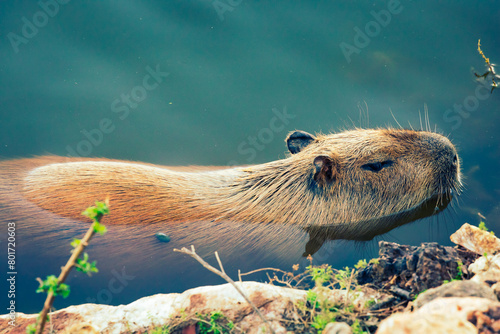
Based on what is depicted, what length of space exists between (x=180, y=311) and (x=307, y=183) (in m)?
1.93

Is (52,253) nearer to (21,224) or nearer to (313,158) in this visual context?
(21,224)

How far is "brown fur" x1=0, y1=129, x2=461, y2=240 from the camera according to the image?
364 centimetres

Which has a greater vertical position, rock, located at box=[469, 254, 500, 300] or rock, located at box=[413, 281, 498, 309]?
rock, located at box=[469, 254, 500, 300]

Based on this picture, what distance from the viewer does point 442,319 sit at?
1.44m

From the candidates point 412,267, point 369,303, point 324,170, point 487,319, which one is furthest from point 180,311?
point 324,170

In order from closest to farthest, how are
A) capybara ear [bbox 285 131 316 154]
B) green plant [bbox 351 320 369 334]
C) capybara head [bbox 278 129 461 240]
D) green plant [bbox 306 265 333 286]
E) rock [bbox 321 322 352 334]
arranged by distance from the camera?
rock [bbox 321 322 352 334], green plant [bbox 351 320 369 334], green plant [bbox 306 265 333 286], capybara head [bbox 278 129 461 240], capybara ear [bbox 285 131 316 154]

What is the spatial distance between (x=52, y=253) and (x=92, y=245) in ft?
1.11

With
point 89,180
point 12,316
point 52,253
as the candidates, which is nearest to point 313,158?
point 89,180

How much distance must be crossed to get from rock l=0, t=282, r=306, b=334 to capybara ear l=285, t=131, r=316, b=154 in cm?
193

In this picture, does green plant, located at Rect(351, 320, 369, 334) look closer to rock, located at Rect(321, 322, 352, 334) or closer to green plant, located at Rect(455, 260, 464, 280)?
rock, located at Rect(321, 322, 352, 334)

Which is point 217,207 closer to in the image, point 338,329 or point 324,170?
point 324,170

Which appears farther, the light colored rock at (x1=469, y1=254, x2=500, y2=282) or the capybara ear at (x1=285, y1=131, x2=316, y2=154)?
the capybara ear at (x1=285, y1=131, x2=316, y2=154)

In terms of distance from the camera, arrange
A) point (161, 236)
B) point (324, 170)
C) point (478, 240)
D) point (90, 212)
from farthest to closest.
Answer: point (324, 170), point (161, 236), point (478, 240), point (90, 212)

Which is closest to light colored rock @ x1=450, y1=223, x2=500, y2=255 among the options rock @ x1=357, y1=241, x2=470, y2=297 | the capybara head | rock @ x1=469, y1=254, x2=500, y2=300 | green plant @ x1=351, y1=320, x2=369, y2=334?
rock @ x1=357, y1=241, x2=470, y2=297
